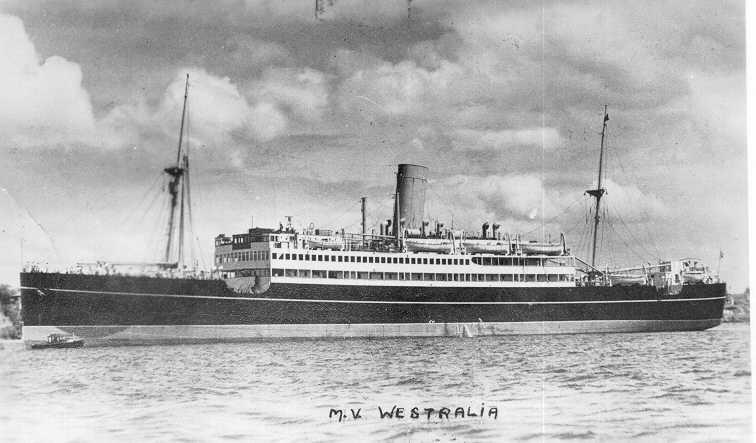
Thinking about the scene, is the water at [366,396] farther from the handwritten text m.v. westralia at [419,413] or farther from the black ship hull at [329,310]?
the black ship hull at [329,310]

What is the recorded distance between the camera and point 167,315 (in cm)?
2353

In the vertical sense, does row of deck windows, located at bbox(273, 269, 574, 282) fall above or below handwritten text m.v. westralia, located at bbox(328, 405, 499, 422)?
above

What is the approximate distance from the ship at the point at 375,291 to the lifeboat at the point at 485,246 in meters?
0.04

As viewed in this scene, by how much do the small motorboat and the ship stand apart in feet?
0.94

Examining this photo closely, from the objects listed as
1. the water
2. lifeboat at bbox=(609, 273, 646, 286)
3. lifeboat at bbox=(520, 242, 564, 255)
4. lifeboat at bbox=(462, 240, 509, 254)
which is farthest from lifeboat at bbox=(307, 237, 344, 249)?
lifeboat at bbox=(609, 273, 646, 286)

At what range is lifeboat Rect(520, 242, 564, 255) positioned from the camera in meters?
31.5

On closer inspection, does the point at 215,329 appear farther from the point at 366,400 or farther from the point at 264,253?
the point at 366,400

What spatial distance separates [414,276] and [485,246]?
333cm

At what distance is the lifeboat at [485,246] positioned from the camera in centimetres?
3058

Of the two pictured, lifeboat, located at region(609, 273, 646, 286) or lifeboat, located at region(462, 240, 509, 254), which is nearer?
lifeboat, located at region(462, 240, 509, 254)

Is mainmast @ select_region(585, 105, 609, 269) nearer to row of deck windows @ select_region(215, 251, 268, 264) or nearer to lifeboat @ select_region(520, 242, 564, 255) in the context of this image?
lifeboat @ select_region(520, 242, 564, 255)

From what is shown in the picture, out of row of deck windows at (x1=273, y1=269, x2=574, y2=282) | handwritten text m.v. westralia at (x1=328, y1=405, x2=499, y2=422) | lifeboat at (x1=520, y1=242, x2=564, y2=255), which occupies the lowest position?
handwritten text m.v. westralia at (x1=328, y1=405, x2=499, y2=422)

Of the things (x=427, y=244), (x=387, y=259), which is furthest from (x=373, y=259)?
(x=427, y=244)

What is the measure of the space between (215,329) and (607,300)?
17450mm
